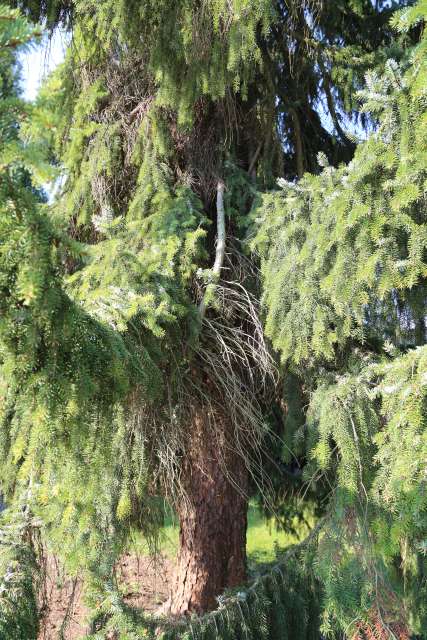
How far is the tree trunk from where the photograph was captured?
14.8 ft

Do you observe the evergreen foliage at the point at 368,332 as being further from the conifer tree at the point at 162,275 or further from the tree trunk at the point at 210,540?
the tree trunk at the point at 210,540

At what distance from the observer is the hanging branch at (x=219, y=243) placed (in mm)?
3564

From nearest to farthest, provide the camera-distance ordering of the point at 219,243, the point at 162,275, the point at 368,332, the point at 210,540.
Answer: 1. the point at 162,275
2. the point at 368,332
3. the point at 219,243
4. the point at 210,540

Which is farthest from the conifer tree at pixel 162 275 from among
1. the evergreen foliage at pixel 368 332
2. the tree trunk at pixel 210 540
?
the evergreen foliage at pixel 368 332

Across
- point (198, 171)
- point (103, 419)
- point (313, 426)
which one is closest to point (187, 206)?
point (198, 171)

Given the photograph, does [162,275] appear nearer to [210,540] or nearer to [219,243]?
[219,243]

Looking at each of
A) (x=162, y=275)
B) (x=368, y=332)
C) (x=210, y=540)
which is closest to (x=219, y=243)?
(x=162, y=275)

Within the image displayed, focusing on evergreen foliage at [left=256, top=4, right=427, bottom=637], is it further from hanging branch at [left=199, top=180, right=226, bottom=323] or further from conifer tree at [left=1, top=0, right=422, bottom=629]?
conifer tree at [left=1, top=0, right=422, bottom=629]

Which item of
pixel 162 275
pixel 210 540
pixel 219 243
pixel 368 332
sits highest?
pixel 219 243

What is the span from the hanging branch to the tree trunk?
1.35m

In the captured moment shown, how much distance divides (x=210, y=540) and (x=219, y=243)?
2.21 m

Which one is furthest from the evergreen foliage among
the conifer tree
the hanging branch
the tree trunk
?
the tree trunk

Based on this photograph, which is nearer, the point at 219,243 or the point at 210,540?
the point at 219,243

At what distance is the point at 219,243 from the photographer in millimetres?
3924
